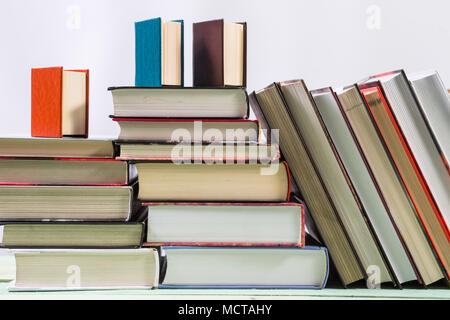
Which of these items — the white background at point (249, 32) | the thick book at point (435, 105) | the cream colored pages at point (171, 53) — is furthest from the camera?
the white background at point (249, 32)

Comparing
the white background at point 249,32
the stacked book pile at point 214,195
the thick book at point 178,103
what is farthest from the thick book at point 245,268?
the white background at point 249,32

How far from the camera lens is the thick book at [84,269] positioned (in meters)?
0.53

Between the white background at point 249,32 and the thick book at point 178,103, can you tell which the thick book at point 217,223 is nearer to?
the thick book at point 178,103

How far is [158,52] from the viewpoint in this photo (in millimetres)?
598

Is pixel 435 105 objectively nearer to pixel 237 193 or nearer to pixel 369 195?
pixel 369 195

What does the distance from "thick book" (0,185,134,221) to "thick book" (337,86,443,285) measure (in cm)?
36

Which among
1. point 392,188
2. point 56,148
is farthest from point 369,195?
point 56,148

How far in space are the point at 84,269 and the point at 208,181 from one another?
23 centimetres

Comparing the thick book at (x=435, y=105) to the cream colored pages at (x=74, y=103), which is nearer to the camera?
the thick book at (x=435, y=105)

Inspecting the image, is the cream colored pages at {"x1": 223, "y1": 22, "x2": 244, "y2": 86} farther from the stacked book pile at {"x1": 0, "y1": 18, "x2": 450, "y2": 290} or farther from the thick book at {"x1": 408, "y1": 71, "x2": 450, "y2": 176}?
the thick book at {"x1": 408, "y1": 71, "x2": 450, "y2": 176}

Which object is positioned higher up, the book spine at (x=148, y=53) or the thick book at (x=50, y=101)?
the book spine at (x=148, y=53)

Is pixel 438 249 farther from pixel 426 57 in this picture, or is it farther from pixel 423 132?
pixel 426 57

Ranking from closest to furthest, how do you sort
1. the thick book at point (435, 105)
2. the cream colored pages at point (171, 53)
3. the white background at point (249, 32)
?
1. the thick book at point (435, 105)
2. the cream colored pages at point (171, 53)
3. the white background at point (249, 32)
